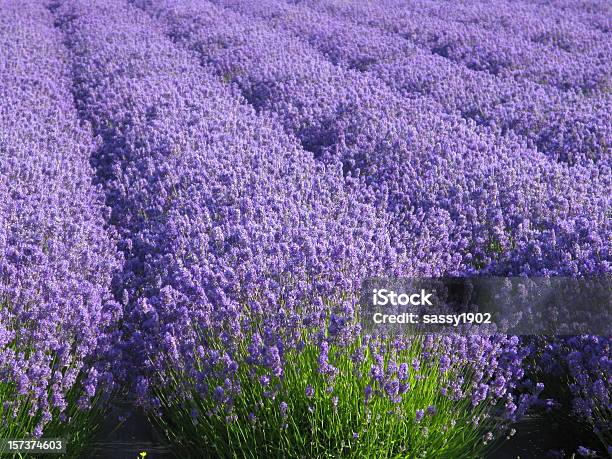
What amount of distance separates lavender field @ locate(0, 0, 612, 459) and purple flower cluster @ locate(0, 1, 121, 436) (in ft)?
0.06

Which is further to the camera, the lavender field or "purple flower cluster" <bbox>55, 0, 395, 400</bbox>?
"purple flower cluster" <bbox>55, 0, 395, 400</bbox>

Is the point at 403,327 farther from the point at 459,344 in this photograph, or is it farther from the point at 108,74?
the point at 108,74

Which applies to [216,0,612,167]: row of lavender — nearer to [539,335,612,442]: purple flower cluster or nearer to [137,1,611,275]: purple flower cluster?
[137,1,611,275]: purple flower cluster

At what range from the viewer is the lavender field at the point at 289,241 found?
2.73 m

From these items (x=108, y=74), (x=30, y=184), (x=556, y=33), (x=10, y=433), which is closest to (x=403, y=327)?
(x=10, y=433)

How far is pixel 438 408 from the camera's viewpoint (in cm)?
279

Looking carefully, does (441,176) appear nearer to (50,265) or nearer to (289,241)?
(289,241)

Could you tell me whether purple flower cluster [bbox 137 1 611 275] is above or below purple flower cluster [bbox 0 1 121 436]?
Answer: above

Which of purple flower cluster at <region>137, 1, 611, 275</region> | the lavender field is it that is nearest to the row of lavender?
the lavender field

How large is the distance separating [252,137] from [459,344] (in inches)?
128

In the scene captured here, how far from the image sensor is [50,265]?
3.50m

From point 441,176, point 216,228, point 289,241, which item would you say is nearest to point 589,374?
point 289,241

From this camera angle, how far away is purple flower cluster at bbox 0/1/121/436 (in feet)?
8.99

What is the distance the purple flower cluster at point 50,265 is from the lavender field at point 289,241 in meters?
0.02
